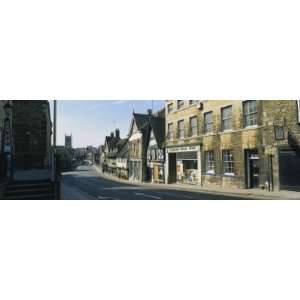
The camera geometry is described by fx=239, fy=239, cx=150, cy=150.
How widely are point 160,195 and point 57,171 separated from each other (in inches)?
92.1

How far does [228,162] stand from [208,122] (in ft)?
3.67

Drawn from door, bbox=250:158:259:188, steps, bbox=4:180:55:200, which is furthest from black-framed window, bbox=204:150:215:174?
steps, bbox=4:180:55:200

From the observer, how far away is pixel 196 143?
6.32 meters

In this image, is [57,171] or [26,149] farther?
[26,149]

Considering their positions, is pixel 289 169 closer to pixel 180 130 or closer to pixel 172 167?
pixel 180 130

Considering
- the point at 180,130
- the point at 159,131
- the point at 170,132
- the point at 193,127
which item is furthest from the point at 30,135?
the point at 193,127

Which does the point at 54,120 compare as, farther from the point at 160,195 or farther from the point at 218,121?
the point at 218,121

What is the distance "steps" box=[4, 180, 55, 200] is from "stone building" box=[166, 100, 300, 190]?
3165mm

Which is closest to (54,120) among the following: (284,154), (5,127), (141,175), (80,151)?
(80,151)

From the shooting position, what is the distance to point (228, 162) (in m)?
5.98

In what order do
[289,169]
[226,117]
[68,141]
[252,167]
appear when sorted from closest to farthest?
[68,141]
[289,169]
[226,117]
[252,167]

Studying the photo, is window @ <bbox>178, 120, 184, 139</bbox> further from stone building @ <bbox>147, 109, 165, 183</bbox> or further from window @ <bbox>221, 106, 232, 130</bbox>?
window @ <bbox>221, 106, 232, 130</bbox>

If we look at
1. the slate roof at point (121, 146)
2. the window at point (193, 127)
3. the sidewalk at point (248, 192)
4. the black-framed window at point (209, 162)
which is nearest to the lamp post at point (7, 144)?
the slate roof at point (121, 146)

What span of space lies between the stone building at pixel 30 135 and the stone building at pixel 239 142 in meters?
3.56
